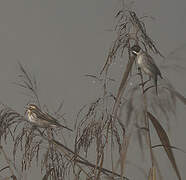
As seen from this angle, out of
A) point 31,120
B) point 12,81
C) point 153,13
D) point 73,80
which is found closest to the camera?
point 31,120

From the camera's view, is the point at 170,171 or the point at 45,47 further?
the point at 170,171


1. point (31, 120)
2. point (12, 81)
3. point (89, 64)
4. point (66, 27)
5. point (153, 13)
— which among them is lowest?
point (31, 120)

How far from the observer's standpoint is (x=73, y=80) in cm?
140

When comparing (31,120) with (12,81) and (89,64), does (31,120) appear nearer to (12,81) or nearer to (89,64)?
(12,81)

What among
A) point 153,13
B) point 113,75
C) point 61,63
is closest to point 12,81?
point 61,63

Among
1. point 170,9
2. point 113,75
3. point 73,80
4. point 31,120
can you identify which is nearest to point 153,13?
point 170,9

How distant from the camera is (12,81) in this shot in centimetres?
130

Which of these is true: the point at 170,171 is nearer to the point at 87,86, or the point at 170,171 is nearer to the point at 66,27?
the point at 87,86

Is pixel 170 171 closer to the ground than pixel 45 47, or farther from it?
closer to the ground

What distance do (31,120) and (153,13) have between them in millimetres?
783

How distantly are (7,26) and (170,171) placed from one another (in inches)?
→ 32.0

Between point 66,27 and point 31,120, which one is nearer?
point 31,120

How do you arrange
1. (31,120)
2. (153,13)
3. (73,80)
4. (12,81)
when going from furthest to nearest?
(153,13) < (73,80) < (12,81) < (31,120)

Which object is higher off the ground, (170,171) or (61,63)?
(61,63)
